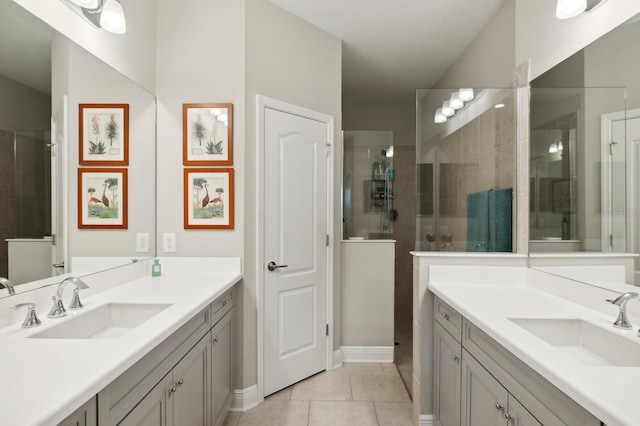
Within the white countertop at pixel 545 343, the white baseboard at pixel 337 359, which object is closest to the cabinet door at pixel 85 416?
the white countertop at pixel 545 343

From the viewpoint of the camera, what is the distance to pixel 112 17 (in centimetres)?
173

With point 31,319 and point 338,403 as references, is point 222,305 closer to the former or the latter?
point 31,319

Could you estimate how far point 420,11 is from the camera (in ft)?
8.34

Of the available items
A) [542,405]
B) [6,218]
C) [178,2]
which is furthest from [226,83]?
[542,405]

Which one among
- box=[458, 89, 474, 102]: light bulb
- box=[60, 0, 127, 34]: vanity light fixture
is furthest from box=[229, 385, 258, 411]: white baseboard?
box=[458, 89, 474, 102]: light bulb

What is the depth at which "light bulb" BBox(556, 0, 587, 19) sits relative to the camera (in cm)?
154

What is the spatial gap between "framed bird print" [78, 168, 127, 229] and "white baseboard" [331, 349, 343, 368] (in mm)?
2006

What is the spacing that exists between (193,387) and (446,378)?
4.32 ft

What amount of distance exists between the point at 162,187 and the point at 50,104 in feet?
2.95

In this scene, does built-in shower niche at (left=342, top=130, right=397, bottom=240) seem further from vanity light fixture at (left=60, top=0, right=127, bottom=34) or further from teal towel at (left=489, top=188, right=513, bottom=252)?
vanity light fixture at (left=60, top=0, right=127, bottom=34)

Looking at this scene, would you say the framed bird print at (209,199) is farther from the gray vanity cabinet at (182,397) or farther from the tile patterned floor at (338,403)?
the tile patterned floor at (338,403)

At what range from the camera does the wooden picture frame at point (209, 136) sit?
2.25m

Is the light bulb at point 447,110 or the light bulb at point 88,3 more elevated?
the light bulb at point 88,3

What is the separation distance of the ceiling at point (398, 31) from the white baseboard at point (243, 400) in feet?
9.29
